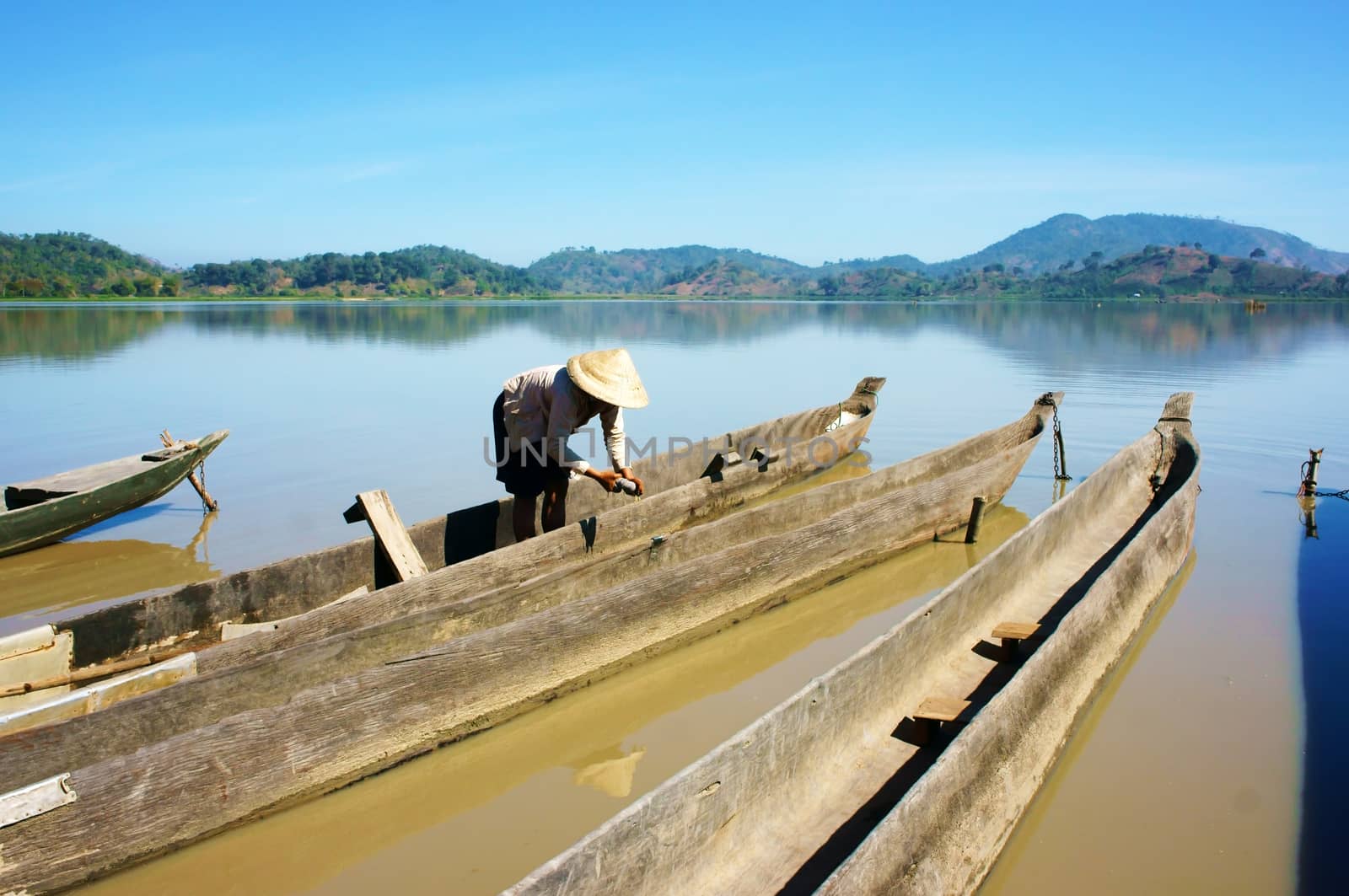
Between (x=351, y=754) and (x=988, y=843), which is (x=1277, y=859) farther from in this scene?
(x=351, y=754)

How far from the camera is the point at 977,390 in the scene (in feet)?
48.1

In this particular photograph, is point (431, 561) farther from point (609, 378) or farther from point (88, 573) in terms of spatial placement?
point (88, 573)

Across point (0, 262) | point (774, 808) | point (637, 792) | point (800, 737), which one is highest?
point (0, 262)

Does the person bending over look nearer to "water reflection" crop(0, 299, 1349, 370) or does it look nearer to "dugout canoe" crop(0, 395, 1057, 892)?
"dugout canoe" crop(0, 395, 1057, 892)

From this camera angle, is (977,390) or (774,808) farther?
(977,390)

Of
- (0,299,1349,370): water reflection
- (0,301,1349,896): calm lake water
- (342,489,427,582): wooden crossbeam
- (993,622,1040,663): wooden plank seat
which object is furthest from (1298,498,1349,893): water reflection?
(0,299,1349,370): water reflection

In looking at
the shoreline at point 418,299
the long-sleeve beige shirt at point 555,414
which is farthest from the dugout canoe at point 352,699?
the shoreline at point 418,299

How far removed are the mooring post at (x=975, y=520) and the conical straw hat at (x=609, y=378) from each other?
2939 mm

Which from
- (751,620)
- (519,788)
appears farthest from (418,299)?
(519,788)

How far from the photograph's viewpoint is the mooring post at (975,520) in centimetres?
607

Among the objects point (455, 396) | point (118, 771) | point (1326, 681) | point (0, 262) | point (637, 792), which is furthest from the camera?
point (0, 262)

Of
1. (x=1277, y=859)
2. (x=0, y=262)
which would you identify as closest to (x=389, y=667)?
(x=1277, y=859)

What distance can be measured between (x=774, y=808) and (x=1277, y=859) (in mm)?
1687

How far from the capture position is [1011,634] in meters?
3.86
